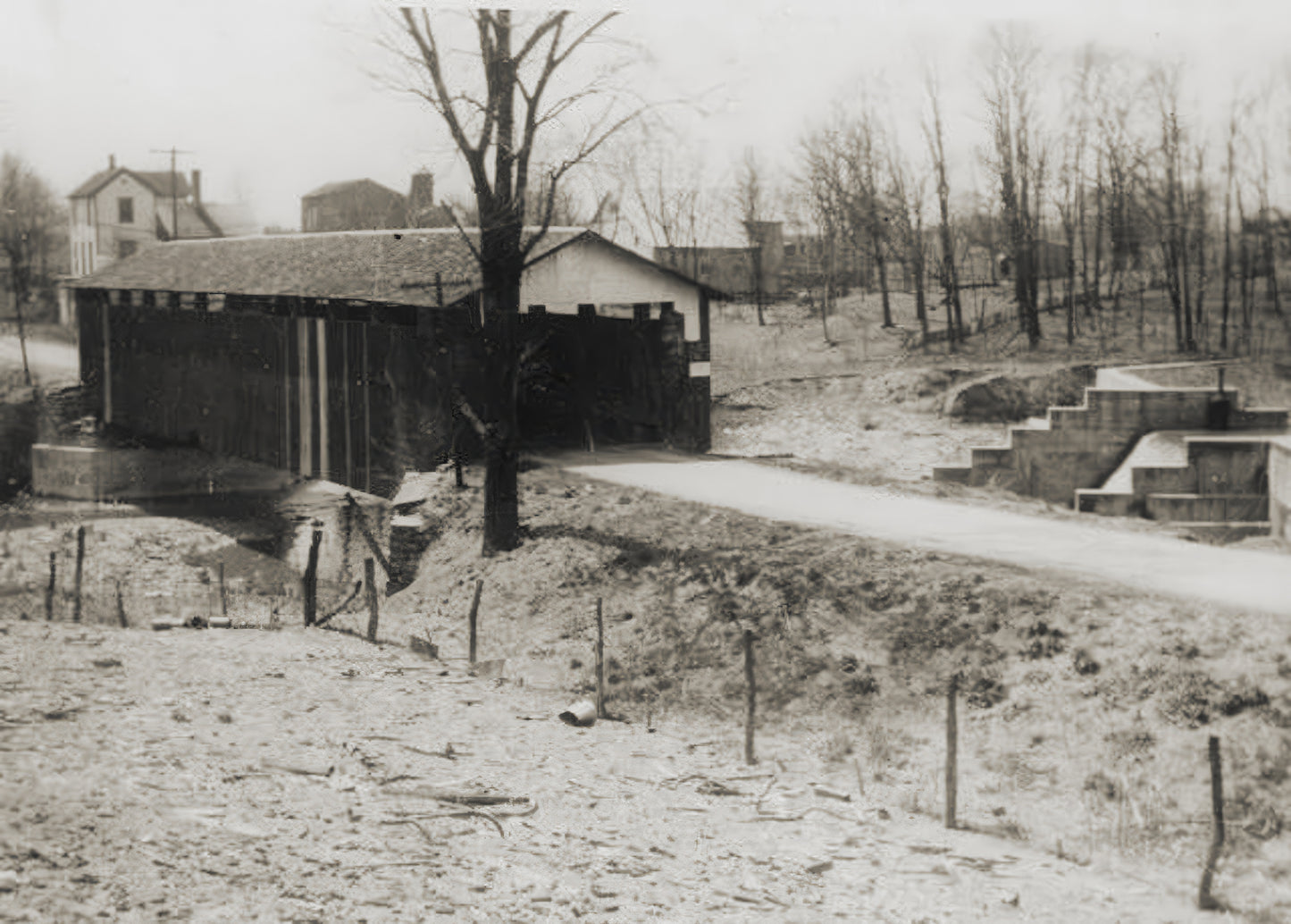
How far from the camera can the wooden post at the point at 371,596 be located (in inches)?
263

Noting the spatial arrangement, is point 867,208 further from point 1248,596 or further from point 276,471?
point 276,471

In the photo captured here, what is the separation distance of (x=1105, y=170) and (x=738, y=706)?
2733 millimetres

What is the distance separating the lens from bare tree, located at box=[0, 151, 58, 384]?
529 cm

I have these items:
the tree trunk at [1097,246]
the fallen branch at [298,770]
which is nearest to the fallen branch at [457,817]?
the fallen branch at [298,770]

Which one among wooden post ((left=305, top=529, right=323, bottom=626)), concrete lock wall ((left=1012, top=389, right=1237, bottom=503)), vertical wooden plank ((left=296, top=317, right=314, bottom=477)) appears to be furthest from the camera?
wooden post ((left=305, top=529, right=323, bottom=626))

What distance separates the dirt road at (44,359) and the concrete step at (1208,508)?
523cm

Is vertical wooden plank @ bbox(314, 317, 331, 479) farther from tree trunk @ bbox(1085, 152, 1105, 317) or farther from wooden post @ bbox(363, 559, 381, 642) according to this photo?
tree trunk @ bbox(1085, 152, 1105, 317)

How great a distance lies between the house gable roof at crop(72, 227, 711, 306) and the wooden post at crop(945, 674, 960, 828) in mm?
2464

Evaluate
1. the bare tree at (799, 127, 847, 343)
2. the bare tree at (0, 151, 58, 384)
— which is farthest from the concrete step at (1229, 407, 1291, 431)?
the bare tree at (0, 151, 58, 384)

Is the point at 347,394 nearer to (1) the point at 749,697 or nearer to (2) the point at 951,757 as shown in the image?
(1) the point at 749,697

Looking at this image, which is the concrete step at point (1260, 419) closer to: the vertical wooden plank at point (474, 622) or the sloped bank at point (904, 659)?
the sloped bank at point (904, 659)

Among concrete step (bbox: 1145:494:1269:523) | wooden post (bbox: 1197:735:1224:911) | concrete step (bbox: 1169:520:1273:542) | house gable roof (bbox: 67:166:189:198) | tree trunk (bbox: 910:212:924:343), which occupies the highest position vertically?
house gable roof (bbox: 67:166:189:198)

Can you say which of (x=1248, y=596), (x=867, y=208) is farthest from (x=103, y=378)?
(x=1248, y=596)

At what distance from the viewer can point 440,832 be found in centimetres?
418
